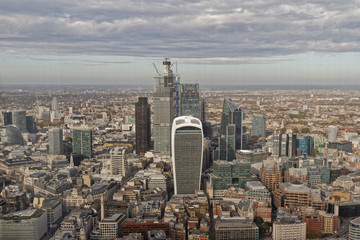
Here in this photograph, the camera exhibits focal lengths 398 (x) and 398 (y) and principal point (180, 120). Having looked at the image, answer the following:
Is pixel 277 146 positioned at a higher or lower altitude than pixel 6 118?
lower

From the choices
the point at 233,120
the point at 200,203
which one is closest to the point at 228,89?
the point at 233,120

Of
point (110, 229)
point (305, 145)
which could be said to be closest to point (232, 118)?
point (305, 145)

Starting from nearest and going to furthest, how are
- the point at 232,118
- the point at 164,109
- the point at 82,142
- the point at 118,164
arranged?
the point at 118,164, the point at 232,118, the point at 82,142, the point at 164,109

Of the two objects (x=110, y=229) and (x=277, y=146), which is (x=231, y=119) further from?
(x=110, y=229)

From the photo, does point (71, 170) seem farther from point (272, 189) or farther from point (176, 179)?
point (272, 189)

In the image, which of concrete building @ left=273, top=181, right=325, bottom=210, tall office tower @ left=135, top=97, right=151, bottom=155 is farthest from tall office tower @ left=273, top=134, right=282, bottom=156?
tall office tower @ left=135, top=97, right=151, bottom=155

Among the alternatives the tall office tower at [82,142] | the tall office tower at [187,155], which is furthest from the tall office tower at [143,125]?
the tall office tower at [187,155]
